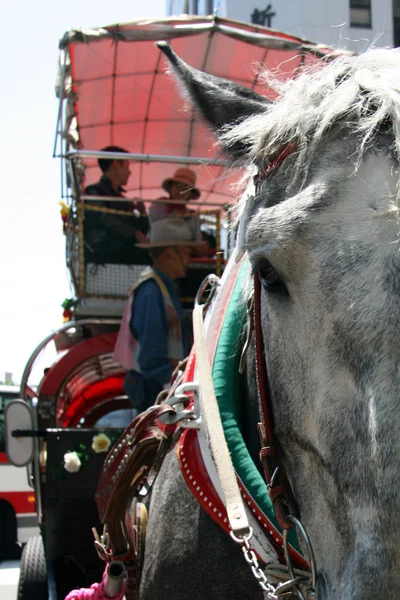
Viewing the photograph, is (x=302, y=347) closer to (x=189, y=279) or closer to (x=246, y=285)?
(x=246, y=285)

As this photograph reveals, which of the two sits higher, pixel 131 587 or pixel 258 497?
pixel 258 497

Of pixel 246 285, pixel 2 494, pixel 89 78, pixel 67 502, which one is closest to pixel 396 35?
pixel 2 494

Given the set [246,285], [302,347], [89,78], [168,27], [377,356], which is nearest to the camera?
[377,356]

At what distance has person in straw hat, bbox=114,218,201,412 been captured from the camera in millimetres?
3598

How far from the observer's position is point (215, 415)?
168 cm

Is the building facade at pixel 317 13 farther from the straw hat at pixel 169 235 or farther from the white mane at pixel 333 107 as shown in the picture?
the white mane at pixel 333 107

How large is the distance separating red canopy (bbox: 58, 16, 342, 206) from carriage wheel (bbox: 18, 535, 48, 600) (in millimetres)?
2409

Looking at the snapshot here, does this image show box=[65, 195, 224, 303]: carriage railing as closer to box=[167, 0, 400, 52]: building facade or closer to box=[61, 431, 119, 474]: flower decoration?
box=[61, 431, 119, 474]: flower decoration

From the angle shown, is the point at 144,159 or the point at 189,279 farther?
the point at 189,279

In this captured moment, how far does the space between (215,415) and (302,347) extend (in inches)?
18.8

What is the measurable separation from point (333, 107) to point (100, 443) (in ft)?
10.4

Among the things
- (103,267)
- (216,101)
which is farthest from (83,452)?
(216,101)

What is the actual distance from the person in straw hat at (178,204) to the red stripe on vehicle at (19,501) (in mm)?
7594

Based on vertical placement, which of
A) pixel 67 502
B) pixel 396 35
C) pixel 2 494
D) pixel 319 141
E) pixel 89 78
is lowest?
pixel 2 494
